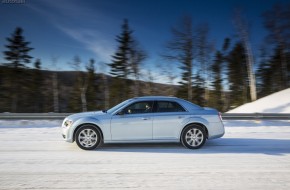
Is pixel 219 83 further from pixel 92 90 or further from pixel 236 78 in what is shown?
pixel 92 90

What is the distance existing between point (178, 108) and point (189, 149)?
124cm

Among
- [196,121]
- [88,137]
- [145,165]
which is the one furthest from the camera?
[196,121]

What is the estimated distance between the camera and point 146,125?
24.5 feet

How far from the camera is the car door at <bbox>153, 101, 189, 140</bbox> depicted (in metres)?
7.48

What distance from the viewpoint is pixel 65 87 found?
5938 cm

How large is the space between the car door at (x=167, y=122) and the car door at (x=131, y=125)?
0.20m

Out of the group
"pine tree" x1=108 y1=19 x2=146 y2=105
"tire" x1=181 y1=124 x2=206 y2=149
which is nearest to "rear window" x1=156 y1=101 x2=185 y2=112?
"tire" x1=181 y1=124 x2=206 y2=149

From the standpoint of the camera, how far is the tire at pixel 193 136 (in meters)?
7.57

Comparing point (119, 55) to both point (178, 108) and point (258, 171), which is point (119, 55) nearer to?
point (178, 108)

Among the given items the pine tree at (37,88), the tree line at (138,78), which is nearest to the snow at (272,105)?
the tree line at (138,78)

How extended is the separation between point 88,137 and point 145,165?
88.7 inches

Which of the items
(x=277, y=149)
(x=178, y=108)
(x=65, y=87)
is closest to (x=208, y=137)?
(x=178, y=108)

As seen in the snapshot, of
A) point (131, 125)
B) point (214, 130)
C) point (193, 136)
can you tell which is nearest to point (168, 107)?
point (193, 136)

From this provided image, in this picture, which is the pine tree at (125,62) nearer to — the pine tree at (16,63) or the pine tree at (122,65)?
the pine tree at (122,65)
